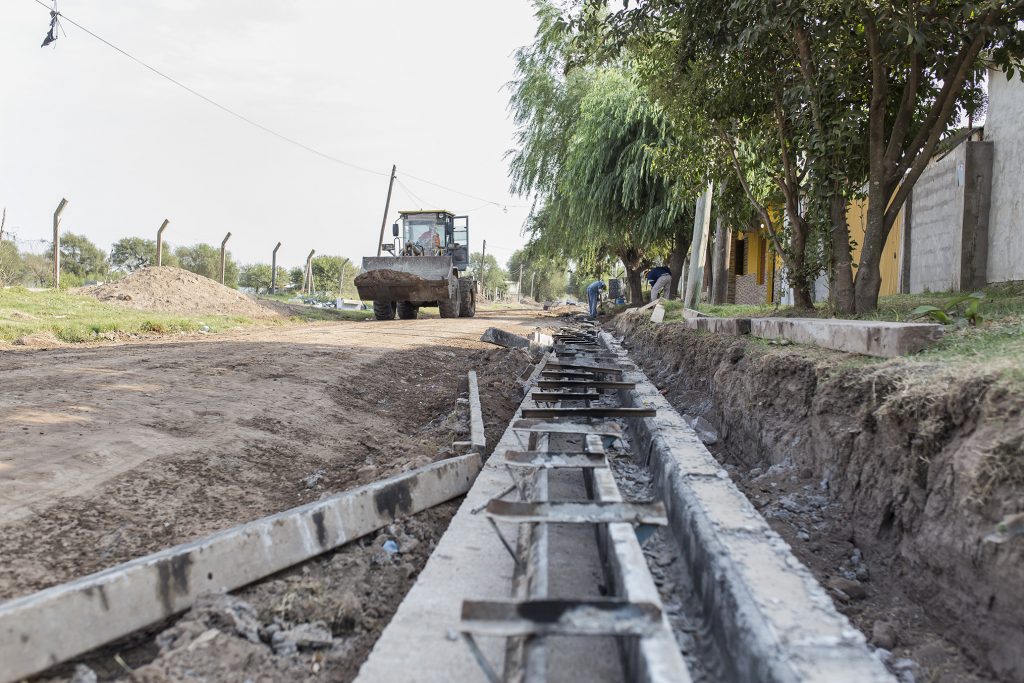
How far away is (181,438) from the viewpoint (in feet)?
12.5

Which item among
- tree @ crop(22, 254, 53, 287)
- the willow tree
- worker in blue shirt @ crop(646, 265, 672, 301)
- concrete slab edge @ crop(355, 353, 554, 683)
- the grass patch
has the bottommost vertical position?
concrete slab edge @ crop(355, 353, 554, 683)

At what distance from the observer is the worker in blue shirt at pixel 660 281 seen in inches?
698

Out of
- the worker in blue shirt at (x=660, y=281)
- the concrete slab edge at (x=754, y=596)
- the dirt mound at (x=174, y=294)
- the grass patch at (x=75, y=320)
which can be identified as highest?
the worker in blue shirt at (x=660, y=281)

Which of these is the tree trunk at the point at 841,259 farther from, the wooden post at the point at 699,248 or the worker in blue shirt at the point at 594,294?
the worker in blue shirt at the point at 594,294

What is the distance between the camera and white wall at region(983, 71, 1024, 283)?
7484 mm

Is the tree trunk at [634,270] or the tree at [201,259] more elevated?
the tree at [201,259]

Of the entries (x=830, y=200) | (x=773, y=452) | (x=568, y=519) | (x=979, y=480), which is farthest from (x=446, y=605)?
(x=830, y=200)

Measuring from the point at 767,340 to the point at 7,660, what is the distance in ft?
16.3

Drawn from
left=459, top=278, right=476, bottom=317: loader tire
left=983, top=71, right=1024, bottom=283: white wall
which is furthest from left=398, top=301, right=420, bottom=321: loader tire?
left=983, top=71, right=1024, bottom=283: white wall

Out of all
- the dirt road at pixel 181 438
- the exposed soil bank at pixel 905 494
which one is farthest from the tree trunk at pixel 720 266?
the exposed soil bank at pixel 905 494

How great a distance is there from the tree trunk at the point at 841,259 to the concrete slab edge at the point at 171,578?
4715 mm

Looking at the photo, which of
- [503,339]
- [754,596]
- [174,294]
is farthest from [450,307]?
[754,596]

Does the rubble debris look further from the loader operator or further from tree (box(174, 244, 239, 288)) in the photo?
tree (box(174, 244, 239, 288))

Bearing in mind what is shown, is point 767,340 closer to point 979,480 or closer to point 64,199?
point 979,480
